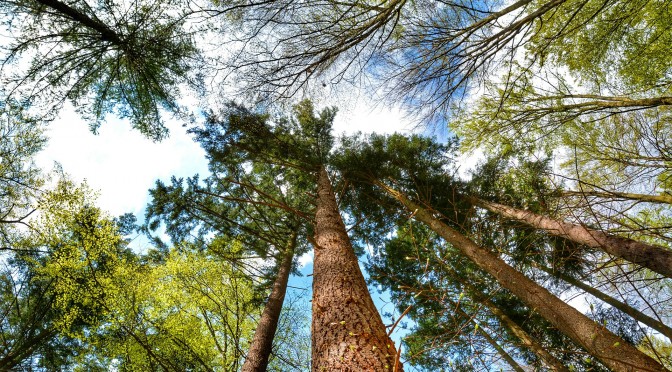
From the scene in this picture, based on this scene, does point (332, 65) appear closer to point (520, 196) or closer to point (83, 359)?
point (520, 196)

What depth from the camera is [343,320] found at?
242cm

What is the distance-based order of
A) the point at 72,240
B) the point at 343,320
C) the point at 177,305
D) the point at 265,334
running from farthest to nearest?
the point at 72,240
the point at 177,305
the point at 265,334
the point at 343,320

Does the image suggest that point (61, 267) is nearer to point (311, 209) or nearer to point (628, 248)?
point (311, 209)

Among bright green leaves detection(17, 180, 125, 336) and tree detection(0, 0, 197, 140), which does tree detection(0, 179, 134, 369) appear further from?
tree detection(0, 0, 197, 140)

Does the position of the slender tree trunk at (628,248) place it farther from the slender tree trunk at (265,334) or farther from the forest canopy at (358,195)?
the slender tree trunk at (265,334)

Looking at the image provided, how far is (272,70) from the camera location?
4.36 metres

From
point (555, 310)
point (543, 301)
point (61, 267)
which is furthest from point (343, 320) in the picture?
point (61, 267)

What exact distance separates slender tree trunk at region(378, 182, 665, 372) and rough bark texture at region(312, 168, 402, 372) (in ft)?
3.27

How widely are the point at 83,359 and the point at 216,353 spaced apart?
4.18m

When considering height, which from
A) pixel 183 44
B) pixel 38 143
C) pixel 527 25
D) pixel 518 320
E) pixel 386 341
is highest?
pixel 38 143

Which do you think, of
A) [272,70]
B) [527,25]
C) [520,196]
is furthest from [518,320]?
[272,70]

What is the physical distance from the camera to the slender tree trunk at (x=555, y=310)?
2754 millimetres

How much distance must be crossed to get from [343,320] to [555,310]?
10.5 ft

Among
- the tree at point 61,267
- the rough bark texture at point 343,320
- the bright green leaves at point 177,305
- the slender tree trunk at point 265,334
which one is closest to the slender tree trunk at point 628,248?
the rough bark texture at point 343,320
